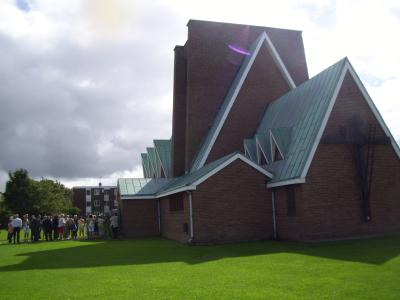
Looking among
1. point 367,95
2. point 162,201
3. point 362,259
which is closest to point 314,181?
point 367,95

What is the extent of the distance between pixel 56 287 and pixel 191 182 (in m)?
9.52

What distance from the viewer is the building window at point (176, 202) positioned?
21.4 m

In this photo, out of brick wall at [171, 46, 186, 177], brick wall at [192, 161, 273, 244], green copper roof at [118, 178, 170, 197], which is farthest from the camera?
brick wall at [171, 46, 186, 177]

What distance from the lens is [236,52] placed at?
92.3 ft

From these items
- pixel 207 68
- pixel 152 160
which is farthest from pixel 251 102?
pixel 152 160

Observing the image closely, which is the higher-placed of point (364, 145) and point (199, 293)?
point (364, 145)

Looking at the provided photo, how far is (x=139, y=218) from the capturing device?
27.1 meters

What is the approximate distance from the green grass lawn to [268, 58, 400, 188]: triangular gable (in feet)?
9.76

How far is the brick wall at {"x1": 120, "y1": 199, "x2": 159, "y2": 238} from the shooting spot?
26812 millimetres

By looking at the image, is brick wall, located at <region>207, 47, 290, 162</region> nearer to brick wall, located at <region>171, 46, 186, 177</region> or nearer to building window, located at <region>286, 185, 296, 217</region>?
brick wall, located at <region>171, 46, 186, 177</region>

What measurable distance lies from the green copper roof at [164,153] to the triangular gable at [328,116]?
1343 cm

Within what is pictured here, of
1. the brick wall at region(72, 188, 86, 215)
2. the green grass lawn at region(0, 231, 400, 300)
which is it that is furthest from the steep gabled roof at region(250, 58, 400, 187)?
the brick wall at region(72, 188, 86, 215)

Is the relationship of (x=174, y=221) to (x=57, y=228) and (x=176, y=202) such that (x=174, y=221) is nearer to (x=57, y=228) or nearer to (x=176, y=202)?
(x=176, y=202)

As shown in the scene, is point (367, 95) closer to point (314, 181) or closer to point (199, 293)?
point (314, 181)
